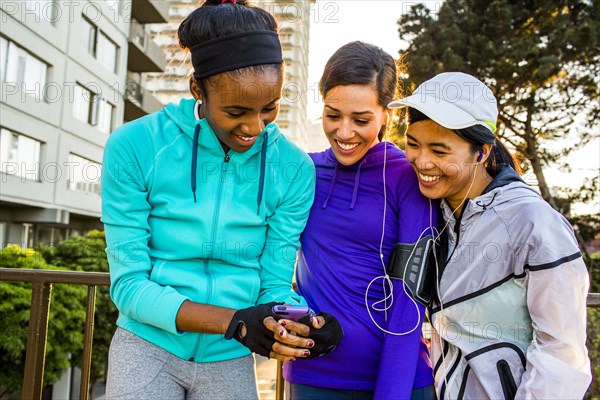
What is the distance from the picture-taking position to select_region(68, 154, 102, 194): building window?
18422 mm

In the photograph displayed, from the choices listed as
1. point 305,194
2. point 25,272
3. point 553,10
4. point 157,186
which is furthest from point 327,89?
point 553,10

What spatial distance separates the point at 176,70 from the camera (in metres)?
2.28

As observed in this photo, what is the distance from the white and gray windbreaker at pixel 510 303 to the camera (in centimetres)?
176

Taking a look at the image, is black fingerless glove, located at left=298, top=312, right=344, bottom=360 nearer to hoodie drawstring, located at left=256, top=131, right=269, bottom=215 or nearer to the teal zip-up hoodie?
the teal zip-up hoodie

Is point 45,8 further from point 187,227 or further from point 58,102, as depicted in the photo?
point 187,227

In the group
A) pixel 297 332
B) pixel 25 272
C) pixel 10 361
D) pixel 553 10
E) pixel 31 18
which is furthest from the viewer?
pixel 553 10

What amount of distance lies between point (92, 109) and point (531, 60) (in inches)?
574

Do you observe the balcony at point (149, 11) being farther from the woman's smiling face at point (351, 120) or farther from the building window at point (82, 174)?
the woman's smiling face at point (351, 120)

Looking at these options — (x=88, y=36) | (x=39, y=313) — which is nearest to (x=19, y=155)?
(x=88, y=36)

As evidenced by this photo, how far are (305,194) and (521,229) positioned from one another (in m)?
0.75

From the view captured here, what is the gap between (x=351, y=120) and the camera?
219 cm

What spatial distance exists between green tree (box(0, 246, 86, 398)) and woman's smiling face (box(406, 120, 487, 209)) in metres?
7.73

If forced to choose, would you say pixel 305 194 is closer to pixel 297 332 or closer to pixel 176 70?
pixel 297 332

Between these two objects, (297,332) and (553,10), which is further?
(553,10)
